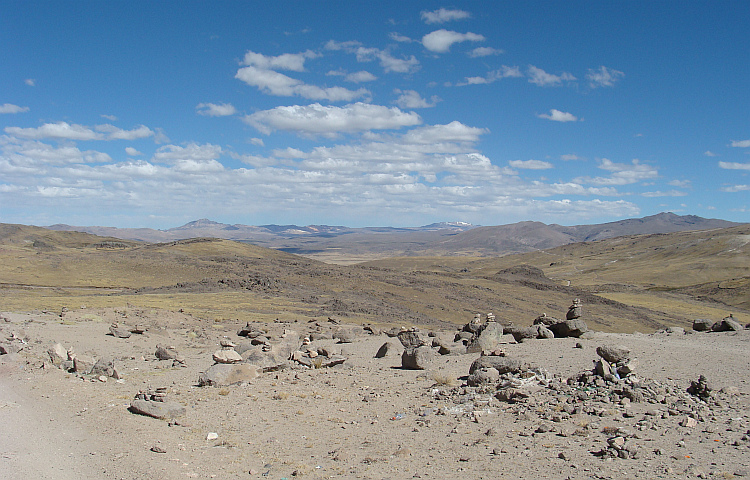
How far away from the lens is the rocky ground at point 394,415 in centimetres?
1064

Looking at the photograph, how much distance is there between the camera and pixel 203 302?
49062 mm

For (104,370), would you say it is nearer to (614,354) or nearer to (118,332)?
(118,332)

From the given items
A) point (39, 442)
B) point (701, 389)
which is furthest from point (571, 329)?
point (39, 442)

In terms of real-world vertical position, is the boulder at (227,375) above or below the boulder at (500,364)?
below

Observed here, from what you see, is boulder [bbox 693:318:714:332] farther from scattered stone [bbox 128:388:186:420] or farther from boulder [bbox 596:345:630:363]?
scattered stone [bbox 128:388:186:420]

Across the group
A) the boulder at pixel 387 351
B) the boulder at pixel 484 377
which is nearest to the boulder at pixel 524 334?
the boulder at pixel 387 351

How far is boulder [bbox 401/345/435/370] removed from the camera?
2005 centimetres

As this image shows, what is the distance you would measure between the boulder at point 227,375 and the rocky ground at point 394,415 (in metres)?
0.05

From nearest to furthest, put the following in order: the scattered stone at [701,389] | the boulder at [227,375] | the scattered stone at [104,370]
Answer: the scattered stone at [701,389], the boulder at [227,375], the scattered stone at [104,370]

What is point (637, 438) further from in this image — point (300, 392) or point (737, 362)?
point (300, 392)

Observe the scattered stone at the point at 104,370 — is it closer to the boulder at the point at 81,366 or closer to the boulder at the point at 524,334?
the boulder at the point at 81,366

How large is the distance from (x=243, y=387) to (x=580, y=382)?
11117 mm

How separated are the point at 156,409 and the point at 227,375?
4287mm

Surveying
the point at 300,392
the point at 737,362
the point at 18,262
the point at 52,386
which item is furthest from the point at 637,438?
the point at 18,262
